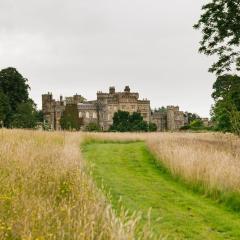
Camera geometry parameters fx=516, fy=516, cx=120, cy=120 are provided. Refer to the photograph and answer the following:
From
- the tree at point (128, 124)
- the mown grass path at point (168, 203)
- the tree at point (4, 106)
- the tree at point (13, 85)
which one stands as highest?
the tree at point (13, 85)

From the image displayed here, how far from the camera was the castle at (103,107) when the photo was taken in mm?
128875

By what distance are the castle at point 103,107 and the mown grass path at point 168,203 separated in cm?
11102

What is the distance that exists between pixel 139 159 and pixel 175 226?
488 inches

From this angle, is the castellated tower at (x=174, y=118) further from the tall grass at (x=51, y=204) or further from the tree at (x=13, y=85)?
the tall grass at (x=51, y=204)

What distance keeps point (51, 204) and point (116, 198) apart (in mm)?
4170

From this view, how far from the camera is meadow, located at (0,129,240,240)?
5836mm

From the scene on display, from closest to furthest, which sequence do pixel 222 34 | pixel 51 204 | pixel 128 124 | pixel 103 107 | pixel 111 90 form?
1. pixel 51 204
2. pixel 222 34
3. pixel 128 124
4. pixel 103 107
5. pixel 111 90

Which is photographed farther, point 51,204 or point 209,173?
point 209,173

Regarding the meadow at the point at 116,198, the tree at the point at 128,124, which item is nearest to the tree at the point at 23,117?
the tree at the point at 128,124

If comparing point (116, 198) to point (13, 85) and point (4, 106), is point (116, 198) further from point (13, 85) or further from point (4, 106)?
point (13, 85)

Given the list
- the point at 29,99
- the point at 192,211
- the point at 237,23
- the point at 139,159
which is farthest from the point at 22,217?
the point at 29,99

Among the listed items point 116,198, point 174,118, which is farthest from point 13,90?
point 174,118

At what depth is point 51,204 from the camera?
7.45 m

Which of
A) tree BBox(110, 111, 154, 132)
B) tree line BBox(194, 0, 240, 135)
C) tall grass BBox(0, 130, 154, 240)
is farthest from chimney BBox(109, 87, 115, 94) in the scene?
tall grass BBox(0, 130, 154, 240)
